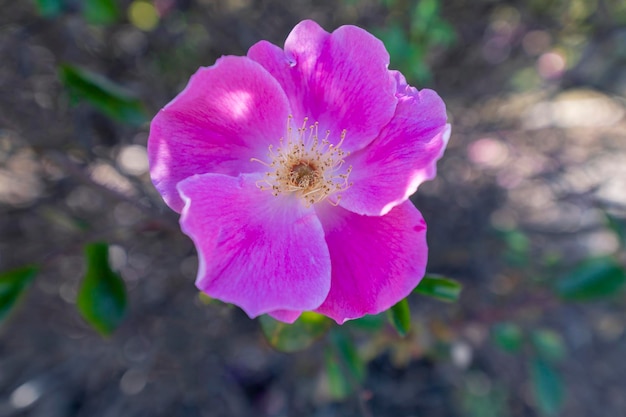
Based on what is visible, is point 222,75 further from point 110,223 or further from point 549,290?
point 549,290

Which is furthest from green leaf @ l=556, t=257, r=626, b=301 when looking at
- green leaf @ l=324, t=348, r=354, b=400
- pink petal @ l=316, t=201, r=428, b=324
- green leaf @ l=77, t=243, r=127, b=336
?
green leaf @ l=77, t=243, r=127, b=336

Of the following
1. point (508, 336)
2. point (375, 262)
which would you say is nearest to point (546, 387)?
point (508, 336)

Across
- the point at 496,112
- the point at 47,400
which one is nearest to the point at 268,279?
the point at 47,400

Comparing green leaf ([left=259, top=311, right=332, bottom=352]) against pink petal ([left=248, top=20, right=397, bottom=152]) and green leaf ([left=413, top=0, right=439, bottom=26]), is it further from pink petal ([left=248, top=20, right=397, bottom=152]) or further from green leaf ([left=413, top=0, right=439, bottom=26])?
green leaf ([left=413, top=0, right=439, bottom=26])

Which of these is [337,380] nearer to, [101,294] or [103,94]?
[101,294]

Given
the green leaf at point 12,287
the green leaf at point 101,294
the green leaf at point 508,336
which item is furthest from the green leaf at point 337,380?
the green leaf at point 12,287

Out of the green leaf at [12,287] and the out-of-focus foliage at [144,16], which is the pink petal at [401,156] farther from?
the out-of-focus foliage at [144,16]

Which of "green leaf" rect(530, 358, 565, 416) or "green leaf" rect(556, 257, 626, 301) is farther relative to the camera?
"green leaf" rect(530, 358, 565, 416)
